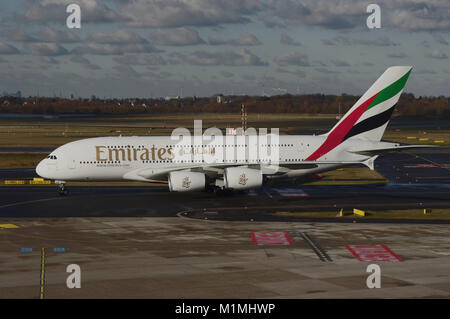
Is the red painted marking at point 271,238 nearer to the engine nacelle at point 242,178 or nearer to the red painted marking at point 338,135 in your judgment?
the engine nacelle at point 242,178

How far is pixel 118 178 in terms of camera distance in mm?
47312

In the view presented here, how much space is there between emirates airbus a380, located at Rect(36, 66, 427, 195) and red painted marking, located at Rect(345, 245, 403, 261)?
17.1 metres

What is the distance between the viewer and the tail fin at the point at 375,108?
155 ft

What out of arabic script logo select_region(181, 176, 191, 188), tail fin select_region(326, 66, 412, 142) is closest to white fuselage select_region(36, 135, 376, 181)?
tail fin select_region(326, 66, 412, 142)

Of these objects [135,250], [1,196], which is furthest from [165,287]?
[1,196]

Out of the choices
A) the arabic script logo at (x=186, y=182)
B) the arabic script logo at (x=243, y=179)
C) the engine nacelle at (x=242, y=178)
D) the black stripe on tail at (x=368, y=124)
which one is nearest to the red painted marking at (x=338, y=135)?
the black stripe on tail at (x=368, y=124)

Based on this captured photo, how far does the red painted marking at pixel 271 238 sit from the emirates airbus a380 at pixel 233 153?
13.3 m

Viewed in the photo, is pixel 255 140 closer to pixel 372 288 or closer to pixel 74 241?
pixel 74 241

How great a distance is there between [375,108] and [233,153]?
41.4 feet

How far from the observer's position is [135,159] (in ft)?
152
